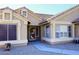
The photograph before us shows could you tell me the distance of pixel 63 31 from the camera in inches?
535

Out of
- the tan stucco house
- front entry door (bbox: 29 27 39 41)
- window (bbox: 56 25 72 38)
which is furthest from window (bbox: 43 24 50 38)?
window (bbox: 56 25 72 38)

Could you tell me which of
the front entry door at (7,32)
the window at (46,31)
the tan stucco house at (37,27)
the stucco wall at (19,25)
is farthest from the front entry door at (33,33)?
the front entry door at (7,32)

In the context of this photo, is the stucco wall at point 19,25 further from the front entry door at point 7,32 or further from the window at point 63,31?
the window at point 63,31

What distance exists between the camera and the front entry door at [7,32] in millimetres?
11578

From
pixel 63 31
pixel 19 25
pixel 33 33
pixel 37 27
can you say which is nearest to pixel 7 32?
pixel 19 25

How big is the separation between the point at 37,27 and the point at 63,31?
2.59 m

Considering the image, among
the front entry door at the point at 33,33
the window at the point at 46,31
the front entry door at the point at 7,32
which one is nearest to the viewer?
the front entry door at the point at 7,32

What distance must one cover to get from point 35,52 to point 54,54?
1.16 m

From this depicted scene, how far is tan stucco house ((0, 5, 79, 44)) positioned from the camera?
38.3 feet

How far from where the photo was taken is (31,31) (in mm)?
14070

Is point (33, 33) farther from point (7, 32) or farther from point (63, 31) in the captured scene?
point (7, 32)

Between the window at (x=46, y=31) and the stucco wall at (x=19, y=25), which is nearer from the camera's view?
the stucco wall at (x=19, y=25)

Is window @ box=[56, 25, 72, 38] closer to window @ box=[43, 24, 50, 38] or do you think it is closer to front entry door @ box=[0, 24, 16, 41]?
window @ box=[43, 24, 50, 38]

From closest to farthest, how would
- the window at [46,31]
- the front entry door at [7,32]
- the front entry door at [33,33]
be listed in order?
the front entry door at [7,32] → the front entry door at [33,33] → the window at [46,31]
